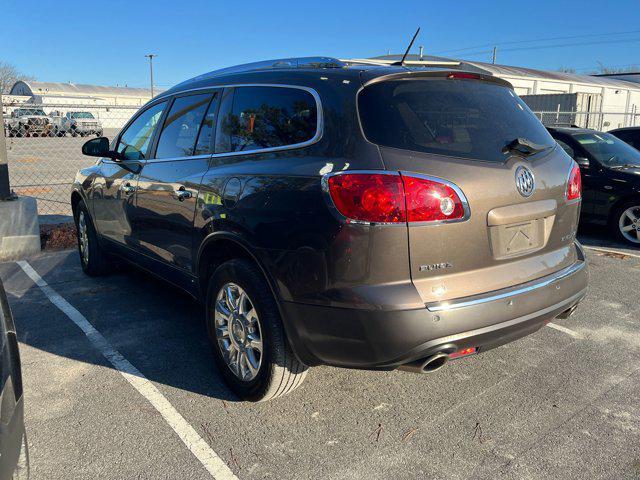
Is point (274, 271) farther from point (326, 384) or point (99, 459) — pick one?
point (99, 459)

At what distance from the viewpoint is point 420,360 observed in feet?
8.29

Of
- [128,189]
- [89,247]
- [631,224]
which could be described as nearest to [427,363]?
[128,189]

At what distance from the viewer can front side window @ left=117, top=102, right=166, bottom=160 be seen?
171 inches

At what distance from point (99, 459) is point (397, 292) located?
1651 mm

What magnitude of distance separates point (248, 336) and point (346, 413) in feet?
2.28

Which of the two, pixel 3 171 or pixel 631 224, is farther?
pixel 631 224

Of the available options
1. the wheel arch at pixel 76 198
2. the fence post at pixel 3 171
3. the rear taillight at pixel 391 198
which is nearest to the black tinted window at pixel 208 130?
the rear taillight at pixel 391 198

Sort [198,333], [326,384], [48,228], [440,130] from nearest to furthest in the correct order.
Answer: [440,130]
[326,384]
[198,333]
[48,228]

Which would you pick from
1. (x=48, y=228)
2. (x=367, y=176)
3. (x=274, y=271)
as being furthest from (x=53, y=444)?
(x=48, y=228)

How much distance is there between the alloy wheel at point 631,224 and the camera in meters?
7.23

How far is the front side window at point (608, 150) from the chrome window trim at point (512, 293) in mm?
5221

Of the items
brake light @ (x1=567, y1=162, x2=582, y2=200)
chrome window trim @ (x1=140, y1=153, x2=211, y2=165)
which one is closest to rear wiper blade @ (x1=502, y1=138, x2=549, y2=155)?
brake light @ (x1=567, y1=162, x2=582, y2=200)

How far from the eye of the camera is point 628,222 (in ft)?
24.1

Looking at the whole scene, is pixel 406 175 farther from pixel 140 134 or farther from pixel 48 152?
pixel 48 152
